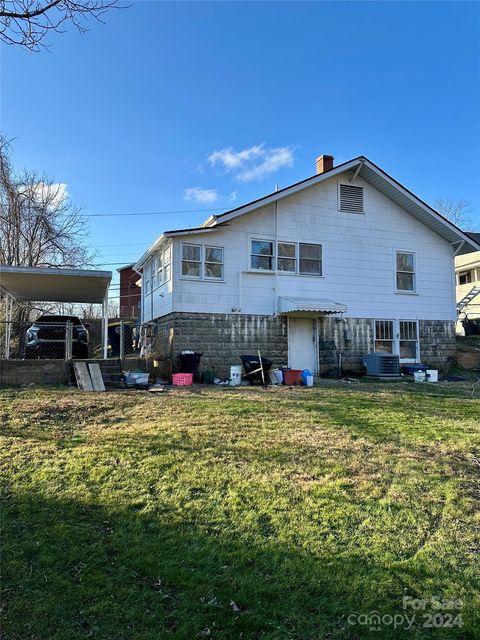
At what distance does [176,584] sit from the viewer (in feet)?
9.84

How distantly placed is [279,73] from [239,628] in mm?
13394

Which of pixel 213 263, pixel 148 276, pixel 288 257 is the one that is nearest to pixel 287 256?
pixel 288 257

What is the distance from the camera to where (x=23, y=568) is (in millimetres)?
3143

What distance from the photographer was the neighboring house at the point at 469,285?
28.0 m

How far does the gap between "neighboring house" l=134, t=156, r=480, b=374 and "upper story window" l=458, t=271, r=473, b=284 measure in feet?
45.8

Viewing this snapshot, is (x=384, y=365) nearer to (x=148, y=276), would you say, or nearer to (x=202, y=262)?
(x=202, y=262)

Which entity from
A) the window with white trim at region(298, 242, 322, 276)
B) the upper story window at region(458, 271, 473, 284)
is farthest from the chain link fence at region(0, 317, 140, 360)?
the upper story window at region(458, 271, 473, 284)

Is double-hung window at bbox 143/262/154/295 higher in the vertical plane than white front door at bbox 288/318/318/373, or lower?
higher

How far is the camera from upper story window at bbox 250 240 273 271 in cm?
1514

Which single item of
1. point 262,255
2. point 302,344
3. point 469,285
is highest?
point 469,285

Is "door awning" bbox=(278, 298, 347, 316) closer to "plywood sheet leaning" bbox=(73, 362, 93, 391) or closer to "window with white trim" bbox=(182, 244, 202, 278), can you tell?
"window with white trim" bbox=(182, 244, 202, 278)

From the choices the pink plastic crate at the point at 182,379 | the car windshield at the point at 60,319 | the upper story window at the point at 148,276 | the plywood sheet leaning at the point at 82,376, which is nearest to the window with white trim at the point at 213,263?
the pink plastic crate at the point at 182,379

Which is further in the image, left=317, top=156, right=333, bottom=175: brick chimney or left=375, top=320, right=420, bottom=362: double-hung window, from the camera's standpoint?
left=317, top=156, right=333, bottom=175: brick chimney

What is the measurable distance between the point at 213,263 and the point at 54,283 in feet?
16.1
